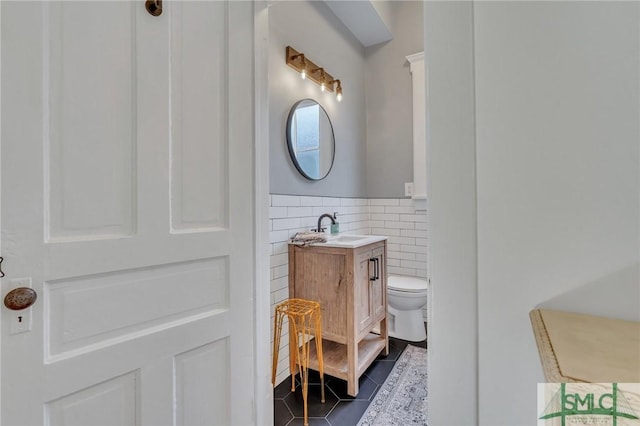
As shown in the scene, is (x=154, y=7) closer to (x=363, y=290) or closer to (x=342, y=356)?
(x=363, y=290)

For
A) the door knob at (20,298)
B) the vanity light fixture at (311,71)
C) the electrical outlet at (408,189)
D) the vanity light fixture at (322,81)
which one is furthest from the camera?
the electrical outlet at (408,189)

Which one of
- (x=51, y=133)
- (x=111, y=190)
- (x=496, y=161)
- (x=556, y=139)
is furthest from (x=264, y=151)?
(x=556, y=139)

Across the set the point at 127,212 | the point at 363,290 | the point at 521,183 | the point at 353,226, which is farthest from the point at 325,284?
the point at 521,183

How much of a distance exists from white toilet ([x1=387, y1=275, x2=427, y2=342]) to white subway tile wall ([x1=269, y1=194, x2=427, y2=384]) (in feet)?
0.85

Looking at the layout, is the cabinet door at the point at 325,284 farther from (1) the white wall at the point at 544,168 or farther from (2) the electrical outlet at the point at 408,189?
(2) the electrical outlet at the point at 408,189

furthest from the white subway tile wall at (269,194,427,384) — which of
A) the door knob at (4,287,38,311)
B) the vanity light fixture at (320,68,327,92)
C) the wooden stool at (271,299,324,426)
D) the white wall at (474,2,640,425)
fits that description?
the white wall at (474,2,640,425)

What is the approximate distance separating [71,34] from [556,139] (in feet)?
4.17

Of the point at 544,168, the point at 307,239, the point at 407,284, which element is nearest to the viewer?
the point at 544,168

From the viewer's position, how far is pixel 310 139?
2268 mm

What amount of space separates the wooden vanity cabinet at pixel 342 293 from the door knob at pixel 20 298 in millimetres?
1353

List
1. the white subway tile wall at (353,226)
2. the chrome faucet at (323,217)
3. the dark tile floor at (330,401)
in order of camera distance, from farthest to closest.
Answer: the chrome faucet at (323,217)
the white subway tile wall at (353,226)
the dark tile floor at (330,401)

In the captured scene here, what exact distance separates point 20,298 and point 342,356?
1732 millimetres

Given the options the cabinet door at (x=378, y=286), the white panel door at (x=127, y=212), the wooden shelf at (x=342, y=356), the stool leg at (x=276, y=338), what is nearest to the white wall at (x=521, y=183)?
the white panel door at (x=127, y=212)

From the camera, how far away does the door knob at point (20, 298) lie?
71 cm
